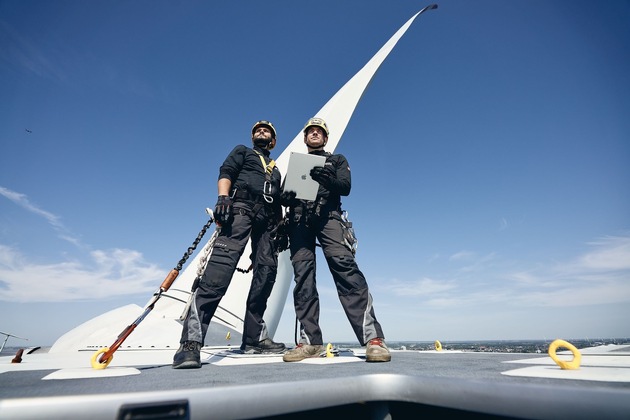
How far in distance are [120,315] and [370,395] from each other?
4.96 m

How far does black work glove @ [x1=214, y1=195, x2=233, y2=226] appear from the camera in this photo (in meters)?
2.41

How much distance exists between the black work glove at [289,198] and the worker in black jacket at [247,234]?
124 millimetres

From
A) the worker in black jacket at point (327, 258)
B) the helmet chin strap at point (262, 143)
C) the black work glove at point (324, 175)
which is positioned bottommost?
the worker in black jacket at point (327, 258)

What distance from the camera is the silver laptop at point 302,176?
2.49 m

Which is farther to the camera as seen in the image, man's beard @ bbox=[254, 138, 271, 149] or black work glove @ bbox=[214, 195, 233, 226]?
man's beard @ bbox=[254, 138, 271, 149]

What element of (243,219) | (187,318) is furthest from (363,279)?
(187,318)

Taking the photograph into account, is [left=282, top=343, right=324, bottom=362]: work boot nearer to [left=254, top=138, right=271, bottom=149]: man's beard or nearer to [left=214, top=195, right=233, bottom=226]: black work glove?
[left=214, top=195, right=233, bottom=226]: black work glove

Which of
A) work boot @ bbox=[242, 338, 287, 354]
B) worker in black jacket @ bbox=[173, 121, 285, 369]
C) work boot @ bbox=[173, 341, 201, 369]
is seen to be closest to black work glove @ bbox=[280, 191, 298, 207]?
worker in black jacket @ bbox=[173, 121, 285, 369]

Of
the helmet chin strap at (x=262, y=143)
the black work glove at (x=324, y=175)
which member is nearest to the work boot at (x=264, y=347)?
the black work glove at (x=324, y=175)

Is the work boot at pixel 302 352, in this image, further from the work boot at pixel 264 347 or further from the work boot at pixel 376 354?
the work boot at pixel 264 347

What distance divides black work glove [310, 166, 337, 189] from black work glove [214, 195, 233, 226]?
0.76 m

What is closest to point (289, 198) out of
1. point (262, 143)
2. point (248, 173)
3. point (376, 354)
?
point (248, 173)

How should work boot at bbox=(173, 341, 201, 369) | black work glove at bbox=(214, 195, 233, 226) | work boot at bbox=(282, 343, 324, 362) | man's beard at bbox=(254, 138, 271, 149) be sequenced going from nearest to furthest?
work boot at bbox=(173, 341, 201, 369) < work boot at bbox=(282, 343, 324, 362) < black work glove at bbox=(214, 195, 233, 226) < man's beard at bbox=(254, 138, 271, 149)

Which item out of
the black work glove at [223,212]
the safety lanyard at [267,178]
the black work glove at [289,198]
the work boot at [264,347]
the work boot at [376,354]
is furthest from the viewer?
the work boot at [264,347]
